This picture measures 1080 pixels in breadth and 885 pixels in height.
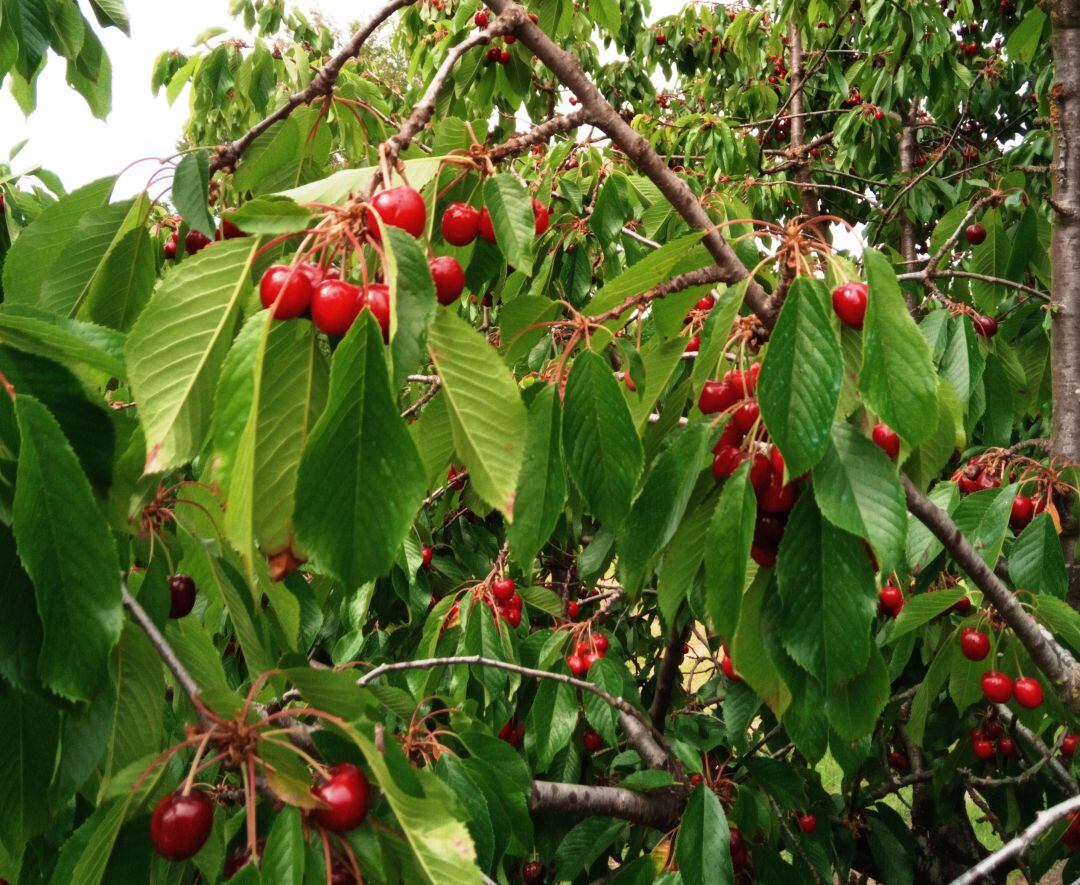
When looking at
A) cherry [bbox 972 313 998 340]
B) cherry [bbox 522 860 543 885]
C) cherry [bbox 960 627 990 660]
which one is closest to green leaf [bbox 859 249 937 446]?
cherry [bbox 960 627 990 660]

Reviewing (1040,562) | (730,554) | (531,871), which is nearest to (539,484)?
(730,554)

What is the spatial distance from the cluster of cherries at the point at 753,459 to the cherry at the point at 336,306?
0.44m

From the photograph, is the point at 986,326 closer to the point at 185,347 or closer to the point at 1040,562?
the point at 1040,562

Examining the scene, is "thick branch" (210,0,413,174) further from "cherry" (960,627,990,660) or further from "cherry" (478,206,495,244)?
"cherry" (960,627,990,660)

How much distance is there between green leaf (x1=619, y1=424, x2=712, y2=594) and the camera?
3.05ft

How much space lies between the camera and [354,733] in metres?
0.71

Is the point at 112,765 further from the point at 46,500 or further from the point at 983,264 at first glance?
the point at 983,264

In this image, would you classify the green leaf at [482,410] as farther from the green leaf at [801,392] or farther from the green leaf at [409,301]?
the green leaf at [801,392]

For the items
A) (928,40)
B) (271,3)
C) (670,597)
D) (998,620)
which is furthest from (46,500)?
(271,3)

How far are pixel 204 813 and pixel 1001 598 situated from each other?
3.16ft

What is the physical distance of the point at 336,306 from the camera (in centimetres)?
64

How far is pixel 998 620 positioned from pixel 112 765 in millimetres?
1656

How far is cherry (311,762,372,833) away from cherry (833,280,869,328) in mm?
636

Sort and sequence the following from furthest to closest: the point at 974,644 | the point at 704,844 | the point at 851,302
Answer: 1. the point at 974,644
2. the point at 704,844
3. the point at 851,302
